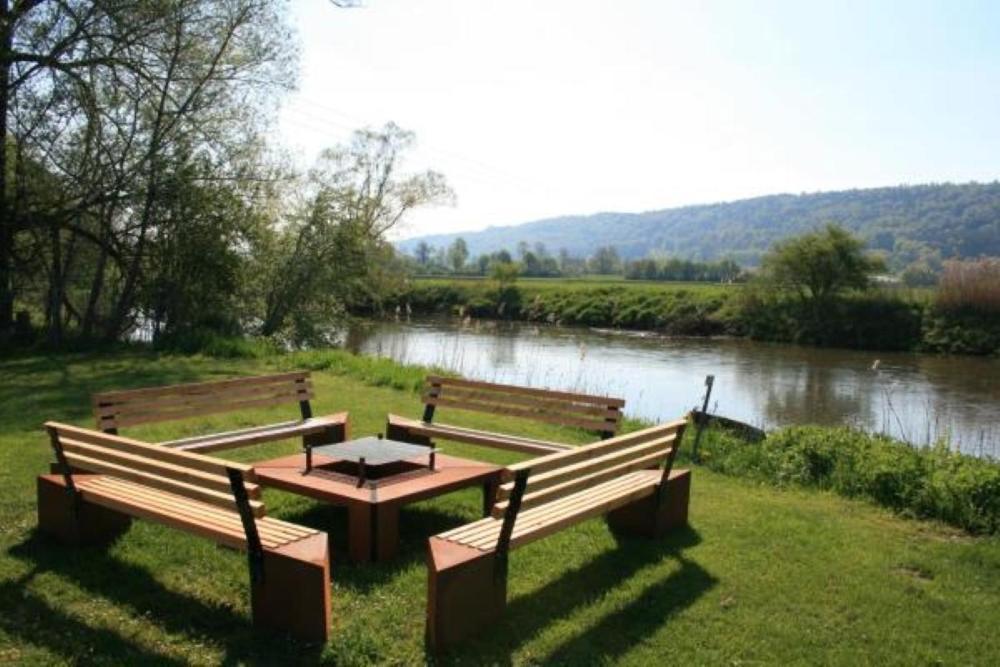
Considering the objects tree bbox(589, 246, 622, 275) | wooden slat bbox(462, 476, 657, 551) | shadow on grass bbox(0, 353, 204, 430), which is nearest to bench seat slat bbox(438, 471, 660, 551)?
wooden slat bbox(462, 476, 657, 551)

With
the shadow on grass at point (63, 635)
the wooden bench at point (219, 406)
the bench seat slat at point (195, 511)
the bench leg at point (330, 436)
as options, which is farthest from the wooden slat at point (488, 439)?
the shadow on grass at point (63, 635)

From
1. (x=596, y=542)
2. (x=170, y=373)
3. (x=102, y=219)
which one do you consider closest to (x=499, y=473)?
(x=596, y=542)

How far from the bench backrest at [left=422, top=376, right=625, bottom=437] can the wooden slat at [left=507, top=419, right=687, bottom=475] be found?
4.44 feet

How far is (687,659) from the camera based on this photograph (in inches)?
150

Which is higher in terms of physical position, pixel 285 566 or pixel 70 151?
pixel 70 151

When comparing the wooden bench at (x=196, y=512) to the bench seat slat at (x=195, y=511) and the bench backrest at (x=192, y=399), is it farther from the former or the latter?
the bench backrest at (x=192, y=399)

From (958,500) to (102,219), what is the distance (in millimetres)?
15091

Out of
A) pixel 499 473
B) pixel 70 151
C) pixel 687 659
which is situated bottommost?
pixel 687 659

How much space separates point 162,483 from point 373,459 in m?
1.45

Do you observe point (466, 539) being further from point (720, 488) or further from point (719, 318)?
point (719, 318)

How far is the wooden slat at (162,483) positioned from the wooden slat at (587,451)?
4.28ft

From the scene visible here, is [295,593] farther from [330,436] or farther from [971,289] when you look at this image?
[971,289]

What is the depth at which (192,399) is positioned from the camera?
6.58 m

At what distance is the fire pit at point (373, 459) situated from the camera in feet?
17.6
